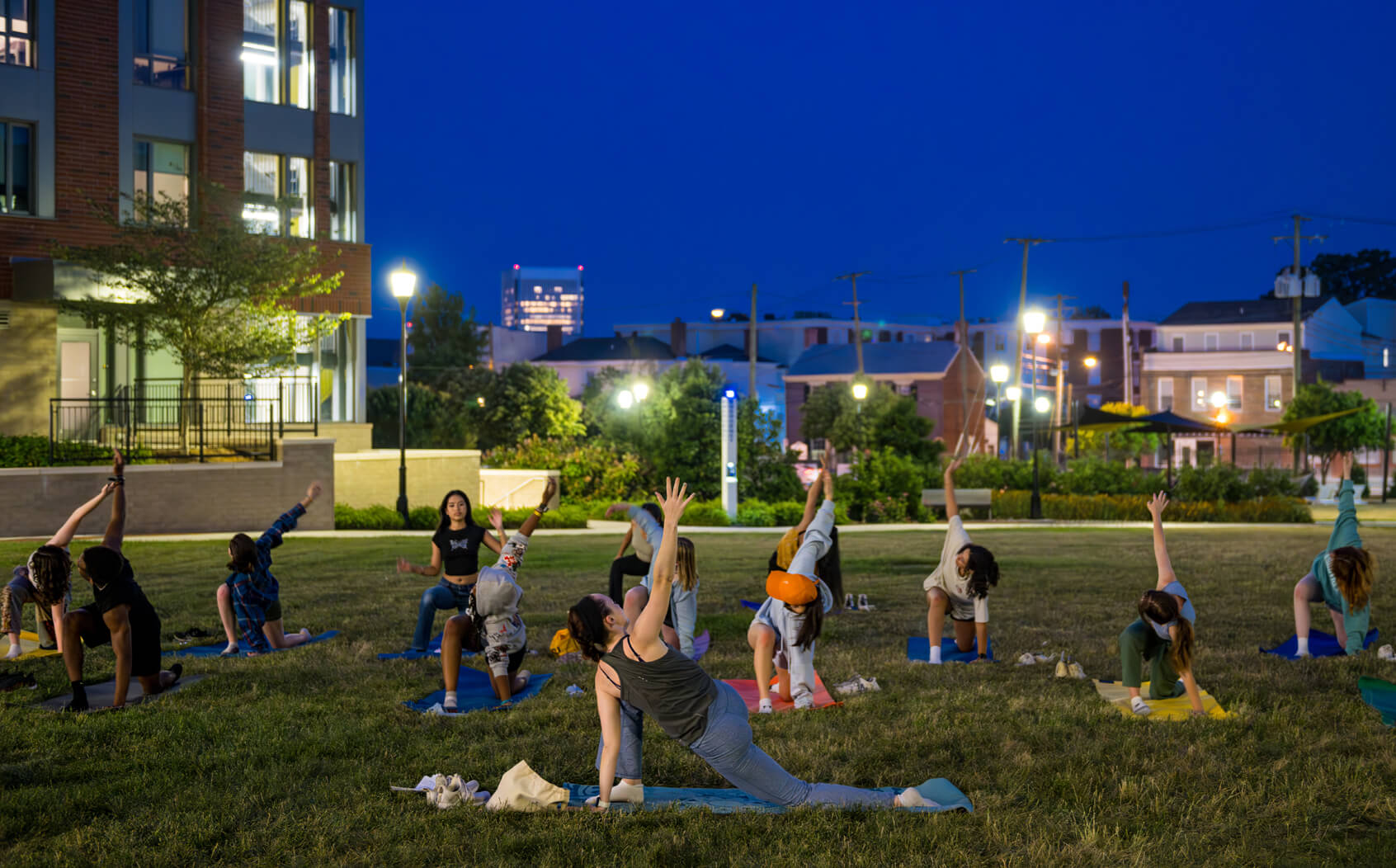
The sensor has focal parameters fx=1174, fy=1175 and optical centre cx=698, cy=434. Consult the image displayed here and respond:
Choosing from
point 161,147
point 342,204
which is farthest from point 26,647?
→ point 342,204

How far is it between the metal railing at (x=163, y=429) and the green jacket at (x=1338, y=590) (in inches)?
745

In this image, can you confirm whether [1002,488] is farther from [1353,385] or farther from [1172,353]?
[1353,385]

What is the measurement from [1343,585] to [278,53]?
92.8ft

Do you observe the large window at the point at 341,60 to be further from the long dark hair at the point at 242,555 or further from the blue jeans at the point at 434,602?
the blue jeans at the point at 434,602

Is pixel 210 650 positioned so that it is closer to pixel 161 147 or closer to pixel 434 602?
pixel 434 602

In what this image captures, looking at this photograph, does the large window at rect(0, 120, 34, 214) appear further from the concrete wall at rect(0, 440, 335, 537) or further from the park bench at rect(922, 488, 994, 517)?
the park bench at rect(922, 488, 994, 517)

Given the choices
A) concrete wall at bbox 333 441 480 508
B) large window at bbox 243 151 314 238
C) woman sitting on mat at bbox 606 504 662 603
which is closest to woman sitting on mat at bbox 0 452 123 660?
woman sitting on mat at bbox 606 504 662 603

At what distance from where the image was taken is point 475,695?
892cm

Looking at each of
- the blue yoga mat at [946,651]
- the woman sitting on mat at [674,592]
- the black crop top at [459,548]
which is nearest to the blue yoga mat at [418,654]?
the black crop top at [459,548]

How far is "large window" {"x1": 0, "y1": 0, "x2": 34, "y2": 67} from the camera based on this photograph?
84.8 feet

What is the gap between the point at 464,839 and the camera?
562 cm

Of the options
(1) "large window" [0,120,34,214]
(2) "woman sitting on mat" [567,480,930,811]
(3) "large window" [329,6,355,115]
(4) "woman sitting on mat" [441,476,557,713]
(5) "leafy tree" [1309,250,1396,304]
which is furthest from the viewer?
(5) "leafy tree" [1309,250,1396,304]

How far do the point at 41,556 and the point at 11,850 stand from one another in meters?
3.95

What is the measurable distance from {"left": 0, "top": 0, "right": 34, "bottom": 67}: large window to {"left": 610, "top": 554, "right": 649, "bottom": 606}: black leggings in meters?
23.1
